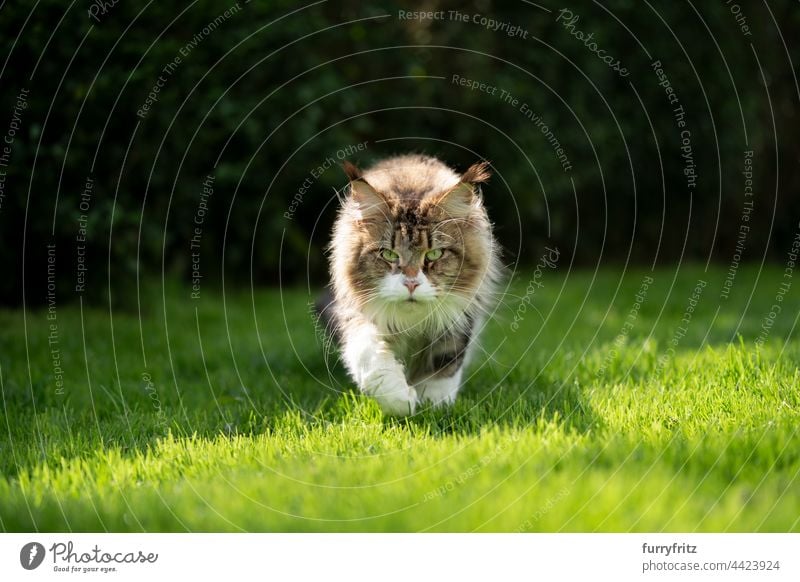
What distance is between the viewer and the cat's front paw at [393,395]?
11.1 feet

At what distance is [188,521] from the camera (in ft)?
8.15

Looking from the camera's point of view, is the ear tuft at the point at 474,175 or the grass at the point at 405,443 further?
the ear tuft at the point at 474,175

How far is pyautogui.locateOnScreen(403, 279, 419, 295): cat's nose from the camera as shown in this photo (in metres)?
3.48

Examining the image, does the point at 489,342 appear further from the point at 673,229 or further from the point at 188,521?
the point at 673,229

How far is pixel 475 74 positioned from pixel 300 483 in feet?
21.6

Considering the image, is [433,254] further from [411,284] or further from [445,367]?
[445,367]

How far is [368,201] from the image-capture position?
3.68 metres

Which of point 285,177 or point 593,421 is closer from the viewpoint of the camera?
point 593,421

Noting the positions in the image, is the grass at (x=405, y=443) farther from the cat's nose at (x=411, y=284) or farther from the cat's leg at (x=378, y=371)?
the cat's nose at (x=411, y=284)
